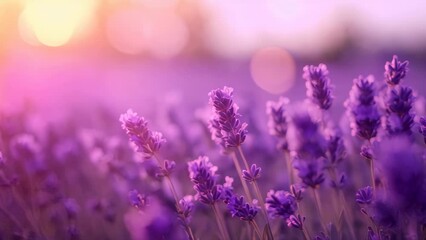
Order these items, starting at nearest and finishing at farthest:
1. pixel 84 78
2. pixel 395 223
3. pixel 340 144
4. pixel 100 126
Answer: pixel 395 223
pixel 340 144
pixel 100 126
pixel 84 78

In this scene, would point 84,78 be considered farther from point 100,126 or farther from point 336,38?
point 100,126

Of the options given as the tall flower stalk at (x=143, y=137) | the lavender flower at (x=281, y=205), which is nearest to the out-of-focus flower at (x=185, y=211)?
the tall flower stalk at (x=143, y=137)

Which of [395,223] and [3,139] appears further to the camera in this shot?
[3,139]

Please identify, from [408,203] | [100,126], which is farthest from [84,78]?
[408,203]

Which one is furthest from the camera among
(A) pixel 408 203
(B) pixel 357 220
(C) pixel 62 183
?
(C) pixel 62 183

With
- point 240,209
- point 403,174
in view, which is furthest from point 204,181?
point 403,174

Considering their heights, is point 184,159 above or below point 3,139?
below

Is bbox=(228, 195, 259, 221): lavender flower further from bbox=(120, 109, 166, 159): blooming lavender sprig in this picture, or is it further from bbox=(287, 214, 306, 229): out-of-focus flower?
bbox=(120, 109, 166, 159): blooming lavender sprig
